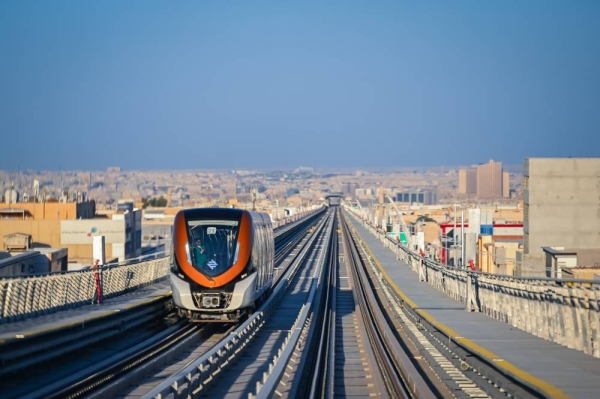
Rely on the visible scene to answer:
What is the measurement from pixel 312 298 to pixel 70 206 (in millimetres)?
43496

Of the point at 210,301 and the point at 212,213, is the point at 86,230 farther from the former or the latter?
the point at 210,301

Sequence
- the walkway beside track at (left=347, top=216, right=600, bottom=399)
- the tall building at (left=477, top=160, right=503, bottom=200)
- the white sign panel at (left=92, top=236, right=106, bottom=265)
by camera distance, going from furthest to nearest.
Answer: the tall building at (left=477, top=160, right=503, bottom=200) → the white sign panel at (left=92, top=236, right=106, bottom=265) → the walkway beside track at (left=347, top=216, right=600, bottom=399)

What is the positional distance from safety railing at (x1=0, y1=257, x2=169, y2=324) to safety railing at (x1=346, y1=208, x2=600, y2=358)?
28.7ft

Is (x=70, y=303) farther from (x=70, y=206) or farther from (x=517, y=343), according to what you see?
(x=70, y=206)

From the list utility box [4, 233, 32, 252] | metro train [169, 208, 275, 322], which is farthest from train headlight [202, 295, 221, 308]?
utility box [4, 233, 32, 252]

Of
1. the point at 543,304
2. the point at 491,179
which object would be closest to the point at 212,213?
the point at 543,304

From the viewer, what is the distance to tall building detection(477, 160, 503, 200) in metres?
182

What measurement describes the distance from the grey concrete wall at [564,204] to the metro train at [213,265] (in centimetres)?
2105

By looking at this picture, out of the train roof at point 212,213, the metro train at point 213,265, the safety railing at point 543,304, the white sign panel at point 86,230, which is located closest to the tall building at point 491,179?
the white sign panel at point 86,230

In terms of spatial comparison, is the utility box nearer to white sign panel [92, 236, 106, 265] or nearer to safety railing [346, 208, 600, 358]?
white sign panel [92, 236, 106, 265]

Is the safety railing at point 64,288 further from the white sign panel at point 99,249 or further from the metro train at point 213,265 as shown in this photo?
the metro train at point 213,265

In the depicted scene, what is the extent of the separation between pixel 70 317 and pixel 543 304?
28.1ft

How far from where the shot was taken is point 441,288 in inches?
1098

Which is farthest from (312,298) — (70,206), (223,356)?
(70,206)
